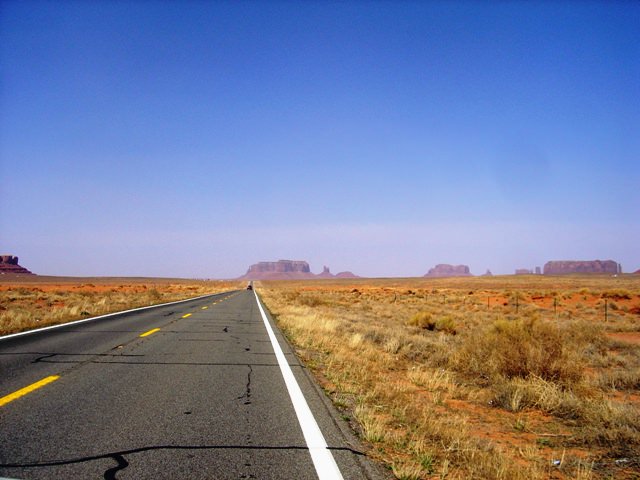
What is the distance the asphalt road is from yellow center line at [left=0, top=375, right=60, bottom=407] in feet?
0.08

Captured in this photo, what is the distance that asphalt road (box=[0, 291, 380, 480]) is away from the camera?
391 cm

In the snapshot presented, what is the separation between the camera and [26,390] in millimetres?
6328

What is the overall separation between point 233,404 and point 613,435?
473 cm

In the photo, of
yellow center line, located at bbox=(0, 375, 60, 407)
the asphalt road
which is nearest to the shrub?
the asphalt road

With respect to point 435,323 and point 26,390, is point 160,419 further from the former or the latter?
point 435,323

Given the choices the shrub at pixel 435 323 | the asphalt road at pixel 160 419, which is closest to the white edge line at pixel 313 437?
the asphalt road at pixel 160 419

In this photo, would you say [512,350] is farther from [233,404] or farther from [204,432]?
[204,432]

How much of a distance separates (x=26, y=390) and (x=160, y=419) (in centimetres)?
246

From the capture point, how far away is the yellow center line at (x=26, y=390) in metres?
5.78

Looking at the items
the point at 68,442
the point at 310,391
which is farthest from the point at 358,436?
the point at 68,442

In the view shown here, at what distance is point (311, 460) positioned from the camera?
4168 millimetres

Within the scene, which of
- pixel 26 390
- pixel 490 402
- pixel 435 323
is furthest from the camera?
pixel 435 323

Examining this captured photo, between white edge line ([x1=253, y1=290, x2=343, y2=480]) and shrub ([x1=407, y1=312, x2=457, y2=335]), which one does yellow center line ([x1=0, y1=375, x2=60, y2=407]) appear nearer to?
white edge line ([x1=253, y1=290, x2=343, y2=480])

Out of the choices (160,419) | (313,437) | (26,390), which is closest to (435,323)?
(313,437)
